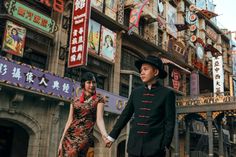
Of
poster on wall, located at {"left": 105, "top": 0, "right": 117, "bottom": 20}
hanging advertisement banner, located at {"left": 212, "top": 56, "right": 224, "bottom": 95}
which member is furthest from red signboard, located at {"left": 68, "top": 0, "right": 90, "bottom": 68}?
hanging advertisement banner, located at {"left": 212, "top": 56, "right": 224, "bottom": 95}

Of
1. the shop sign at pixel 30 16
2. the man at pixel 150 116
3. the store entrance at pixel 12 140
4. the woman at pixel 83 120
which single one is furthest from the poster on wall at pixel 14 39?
the man at pixel 150 116

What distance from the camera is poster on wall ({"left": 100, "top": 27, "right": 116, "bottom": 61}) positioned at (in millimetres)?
17984

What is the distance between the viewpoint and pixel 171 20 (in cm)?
2828

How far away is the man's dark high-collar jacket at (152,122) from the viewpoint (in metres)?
3.78

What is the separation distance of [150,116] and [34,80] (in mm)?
9812

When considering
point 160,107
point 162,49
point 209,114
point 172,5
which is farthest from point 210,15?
point 160,107

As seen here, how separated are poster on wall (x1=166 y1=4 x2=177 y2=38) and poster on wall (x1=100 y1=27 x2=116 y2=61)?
387 inches

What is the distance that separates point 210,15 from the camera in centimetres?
3384

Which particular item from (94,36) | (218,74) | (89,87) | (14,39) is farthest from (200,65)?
(89,87)

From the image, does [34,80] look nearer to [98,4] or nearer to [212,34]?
[98,4]

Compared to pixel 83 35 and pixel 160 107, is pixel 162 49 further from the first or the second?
pixel 160 107

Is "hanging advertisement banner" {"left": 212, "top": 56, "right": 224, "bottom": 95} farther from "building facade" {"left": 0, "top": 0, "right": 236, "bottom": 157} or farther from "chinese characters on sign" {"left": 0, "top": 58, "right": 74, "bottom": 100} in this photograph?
"chinese characters on sign" {"left": 0, "top": 58, "right": 74, "bottom": 100}

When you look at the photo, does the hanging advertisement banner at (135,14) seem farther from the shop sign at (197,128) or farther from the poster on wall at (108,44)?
the shop sign at (197,128)

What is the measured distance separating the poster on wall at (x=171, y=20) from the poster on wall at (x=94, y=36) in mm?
11241
